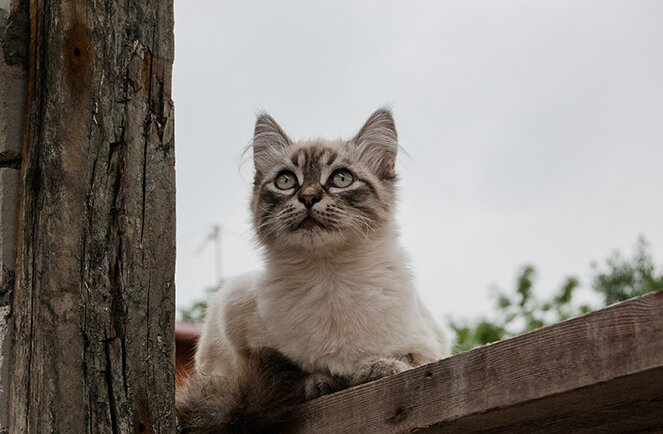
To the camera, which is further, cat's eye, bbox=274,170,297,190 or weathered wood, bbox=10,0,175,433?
cat's eye, bbox=274,170,297,190

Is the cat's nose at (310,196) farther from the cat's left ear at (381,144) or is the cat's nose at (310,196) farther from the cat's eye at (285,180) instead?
the cat's left ear at (381,144)

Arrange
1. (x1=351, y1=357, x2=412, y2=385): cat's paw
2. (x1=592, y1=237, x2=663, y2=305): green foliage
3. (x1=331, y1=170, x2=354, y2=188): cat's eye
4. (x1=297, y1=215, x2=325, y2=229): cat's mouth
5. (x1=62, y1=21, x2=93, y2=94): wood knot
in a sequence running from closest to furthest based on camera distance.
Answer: (x1=62, y1=21, x2=93, y2=94): wood knot
(x1=351, y1=357, x2=412, y2=385): cat's paw
(x1=297, y1=215, x2=325, y2=229): cat's mouth
(x1=331, y1=170, x2=354, y2=188): cat's eye
(x1=592, y1=237, x2=663, y2=305): green foliage

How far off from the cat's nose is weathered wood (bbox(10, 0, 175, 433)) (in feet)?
1.67

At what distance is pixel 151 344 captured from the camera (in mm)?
2244

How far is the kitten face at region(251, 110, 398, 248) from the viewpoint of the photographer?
272 cm

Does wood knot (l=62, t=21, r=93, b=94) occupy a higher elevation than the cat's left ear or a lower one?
lower

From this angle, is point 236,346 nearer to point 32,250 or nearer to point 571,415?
point 32,250

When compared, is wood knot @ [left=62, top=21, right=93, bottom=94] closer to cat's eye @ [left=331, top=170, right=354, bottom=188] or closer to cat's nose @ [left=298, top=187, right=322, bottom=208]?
cat's nose @ [left=298, top=187, right=322, bottom=208]

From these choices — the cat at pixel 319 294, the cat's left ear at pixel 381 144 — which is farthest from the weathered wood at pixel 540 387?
the cat's left ear at pixel 381 144

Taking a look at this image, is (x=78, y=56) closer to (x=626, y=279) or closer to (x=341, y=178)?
(x=341, y=178)

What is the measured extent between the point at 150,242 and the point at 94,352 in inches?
13.8

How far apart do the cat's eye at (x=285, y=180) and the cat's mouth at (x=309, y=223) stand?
245 mm

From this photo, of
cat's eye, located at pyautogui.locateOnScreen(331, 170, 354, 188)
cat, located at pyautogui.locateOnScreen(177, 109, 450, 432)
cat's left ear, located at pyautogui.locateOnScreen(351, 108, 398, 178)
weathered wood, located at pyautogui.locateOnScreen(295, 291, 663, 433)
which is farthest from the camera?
cat's left ear, located at pyautogui.locateOnScreen(351, 108, 398, 178)

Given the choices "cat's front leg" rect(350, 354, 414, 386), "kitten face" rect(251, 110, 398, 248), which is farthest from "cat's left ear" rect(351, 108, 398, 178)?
"cat's front leg" rect(350, 354, 414, 386)
